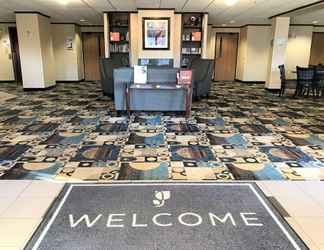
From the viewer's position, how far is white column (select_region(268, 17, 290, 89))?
368 inches

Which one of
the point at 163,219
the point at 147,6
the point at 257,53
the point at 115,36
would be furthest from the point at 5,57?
the point at 163,219

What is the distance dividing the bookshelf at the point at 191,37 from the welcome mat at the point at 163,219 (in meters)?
7.50

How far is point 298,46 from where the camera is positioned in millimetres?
12414

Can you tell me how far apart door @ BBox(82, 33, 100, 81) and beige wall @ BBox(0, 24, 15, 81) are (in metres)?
3.15

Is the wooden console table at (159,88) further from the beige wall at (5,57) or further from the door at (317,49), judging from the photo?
the door at (317,49)

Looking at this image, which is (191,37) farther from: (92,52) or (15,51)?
(15,51)

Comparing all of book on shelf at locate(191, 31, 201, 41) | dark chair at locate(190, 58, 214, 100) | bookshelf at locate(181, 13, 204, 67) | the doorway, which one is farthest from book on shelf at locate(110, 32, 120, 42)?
Result: the doorway

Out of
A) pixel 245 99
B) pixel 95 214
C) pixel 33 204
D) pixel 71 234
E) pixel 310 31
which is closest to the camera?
pixel 71 234

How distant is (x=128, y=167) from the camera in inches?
139

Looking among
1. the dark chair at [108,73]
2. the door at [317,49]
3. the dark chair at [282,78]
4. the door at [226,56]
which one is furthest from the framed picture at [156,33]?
the door at [317,49]

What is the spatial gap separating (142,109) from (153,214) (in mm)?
4000

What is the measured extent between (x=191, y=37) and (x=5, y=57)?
8.19 meters

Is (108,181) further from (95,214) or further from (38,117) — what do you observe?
(38,117)

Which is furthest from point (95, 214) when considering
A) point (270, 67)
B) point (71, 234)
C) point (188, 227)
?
point (270, 67)
